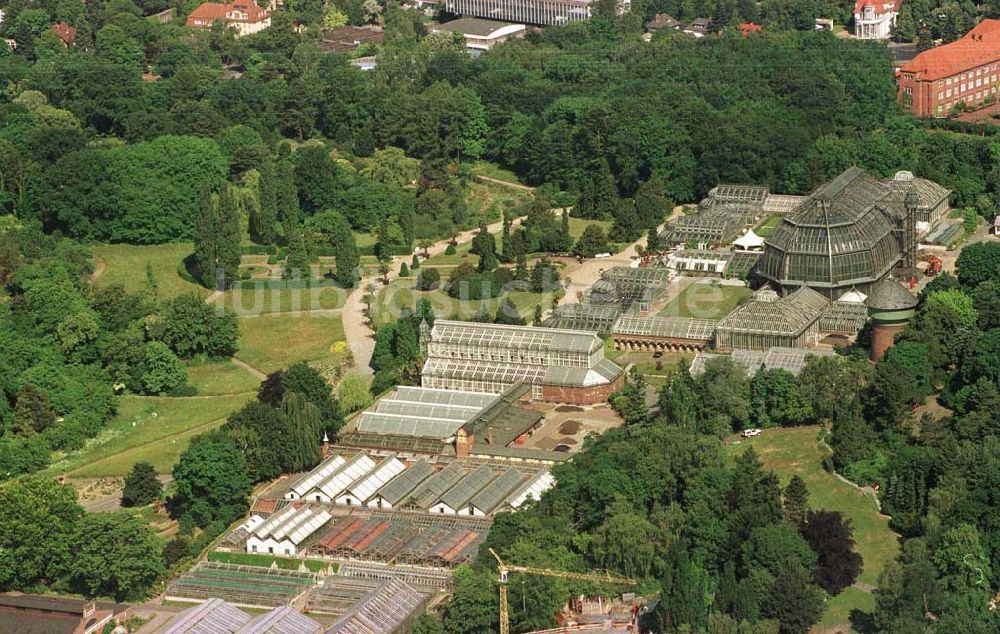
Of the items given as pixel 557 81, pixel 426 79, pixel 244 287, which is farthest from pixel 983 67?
pixel 244 287

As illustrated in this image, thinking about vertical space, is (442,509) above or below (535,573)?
below

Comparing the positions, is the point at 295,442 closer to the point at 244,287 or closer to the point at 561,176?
the point at 244,287

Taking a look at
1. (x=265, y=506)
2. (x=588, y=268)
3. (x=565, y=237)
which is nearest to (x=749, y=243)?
(x=588, y=268)

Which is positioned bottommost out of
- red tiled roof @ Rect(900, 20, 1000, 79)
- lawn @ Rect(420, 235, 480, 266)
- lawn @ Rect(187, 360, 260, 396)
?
lawn @ Rect(187, 360, 260, 396)

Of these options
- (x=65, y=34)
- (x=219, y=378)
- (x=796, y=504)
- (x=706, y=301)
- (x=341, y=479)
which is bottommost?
(x=219, y=378)

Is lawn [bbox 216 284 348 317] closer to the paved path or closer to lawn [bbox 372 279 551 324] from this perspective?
the paved path

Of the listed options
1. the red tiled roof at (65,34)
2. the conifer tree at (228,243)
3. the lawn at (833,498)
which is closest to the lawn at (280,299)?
the conifer tree at (228,243)

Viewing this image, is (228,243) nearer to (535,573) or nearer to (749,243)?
(749,243)

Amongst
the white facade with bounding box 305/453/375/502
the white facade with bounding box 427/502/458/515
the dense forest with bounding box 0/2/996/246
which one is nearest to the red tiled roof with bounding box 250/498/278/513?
the white facade with bounding box 305/453/375/502

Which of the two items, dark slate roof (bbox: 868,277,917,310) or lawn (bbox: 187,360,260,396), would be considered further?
lawn (bbox: 187,360,260,396)
